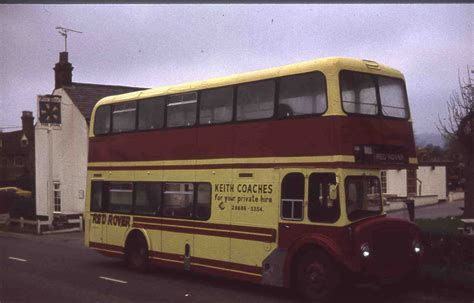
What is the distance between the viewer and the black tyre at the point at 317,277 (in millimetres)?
10352

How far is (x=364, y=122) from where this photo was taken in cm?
1076

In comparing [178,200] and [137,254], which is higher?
[178,200]

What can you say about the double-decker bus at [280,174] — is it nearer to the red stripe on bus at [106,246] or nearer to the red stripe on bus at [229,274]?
the red stripe on bus at [229,274]

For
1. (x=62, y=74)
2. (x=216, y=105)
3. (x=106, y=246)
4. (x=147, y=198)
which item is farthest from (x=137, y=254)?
(x=62, y=74)

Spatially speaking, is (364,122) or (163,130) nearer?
(364,122)

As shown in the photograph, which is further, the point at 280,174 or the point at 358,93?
the point at 280,174

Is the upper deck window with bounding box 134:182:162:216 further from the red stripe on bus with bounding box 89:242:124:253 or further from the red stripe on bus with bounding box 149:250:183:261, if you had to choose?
the red stripe on bus with bounding box 89:242:124:253

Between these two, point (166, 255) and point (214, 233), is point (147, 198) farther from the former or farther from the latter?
point (214, 233)

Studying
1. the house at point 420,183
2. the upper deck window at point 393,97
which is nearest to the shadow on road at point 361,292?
the upper deck window at point 393,97

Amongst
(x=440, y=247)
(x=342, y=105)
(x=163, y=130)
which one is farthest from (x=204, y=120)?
(x=440, y=247)

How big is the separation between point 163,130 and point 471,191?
12190mm

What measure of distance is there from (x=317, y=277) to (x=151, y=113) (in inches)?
247

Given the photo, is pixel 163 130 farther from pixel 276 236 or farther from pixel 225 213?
pixel 276 236

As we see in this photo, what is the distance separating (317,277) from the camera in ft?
34.8
